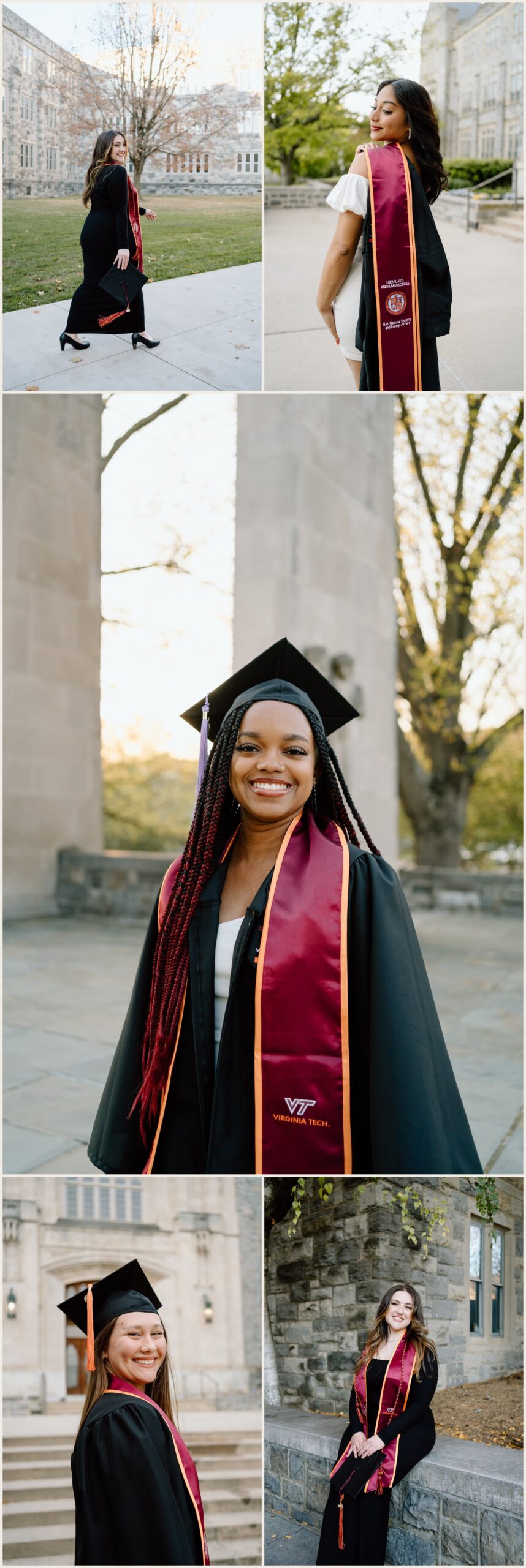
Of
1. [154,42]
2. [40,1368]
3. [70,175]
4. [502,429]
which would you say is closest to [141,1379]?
[40,1368]

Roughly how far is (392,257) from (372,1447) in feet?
9.87

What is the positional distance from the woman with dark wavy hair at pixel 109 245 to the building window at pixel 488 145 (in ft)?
3.49

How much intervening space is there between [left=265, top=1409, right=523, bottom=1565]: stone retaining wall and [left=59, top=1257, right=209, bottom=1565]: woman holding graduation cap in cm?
23

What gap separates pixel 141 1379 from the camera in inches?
73.3

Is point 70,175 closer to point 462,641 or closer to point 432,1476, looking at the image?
point 432,1476

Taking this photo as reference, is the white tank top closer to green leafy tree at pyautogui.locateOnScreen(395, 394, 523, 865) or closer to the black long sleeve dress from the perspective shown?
the black long sleeve dress

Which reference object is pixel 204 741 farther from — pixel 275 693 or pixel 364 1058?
pixel 364 1058

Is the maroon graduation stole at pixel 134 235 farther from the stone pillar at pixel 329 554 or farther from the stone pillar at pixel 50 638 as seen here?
the stone pillar at pixel 50 638

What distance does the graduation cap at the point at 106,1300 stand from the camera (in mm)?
1860

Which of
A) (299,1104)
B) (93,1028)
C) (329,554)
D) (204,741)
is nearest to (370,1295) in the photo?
(299,1104)

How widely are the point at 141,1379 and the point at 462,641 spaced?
11.9 m

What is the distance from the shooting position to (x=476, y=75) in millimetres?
2561

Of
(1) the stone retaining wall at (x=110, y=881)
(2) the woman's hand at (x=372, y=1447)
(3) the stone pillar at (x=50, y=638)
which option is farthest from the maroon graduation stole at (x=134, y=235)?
(1) the stone retaining wall at (x=110, y=881)

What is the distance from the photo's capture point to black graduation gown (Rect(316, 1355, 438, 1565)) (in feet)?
5.65
